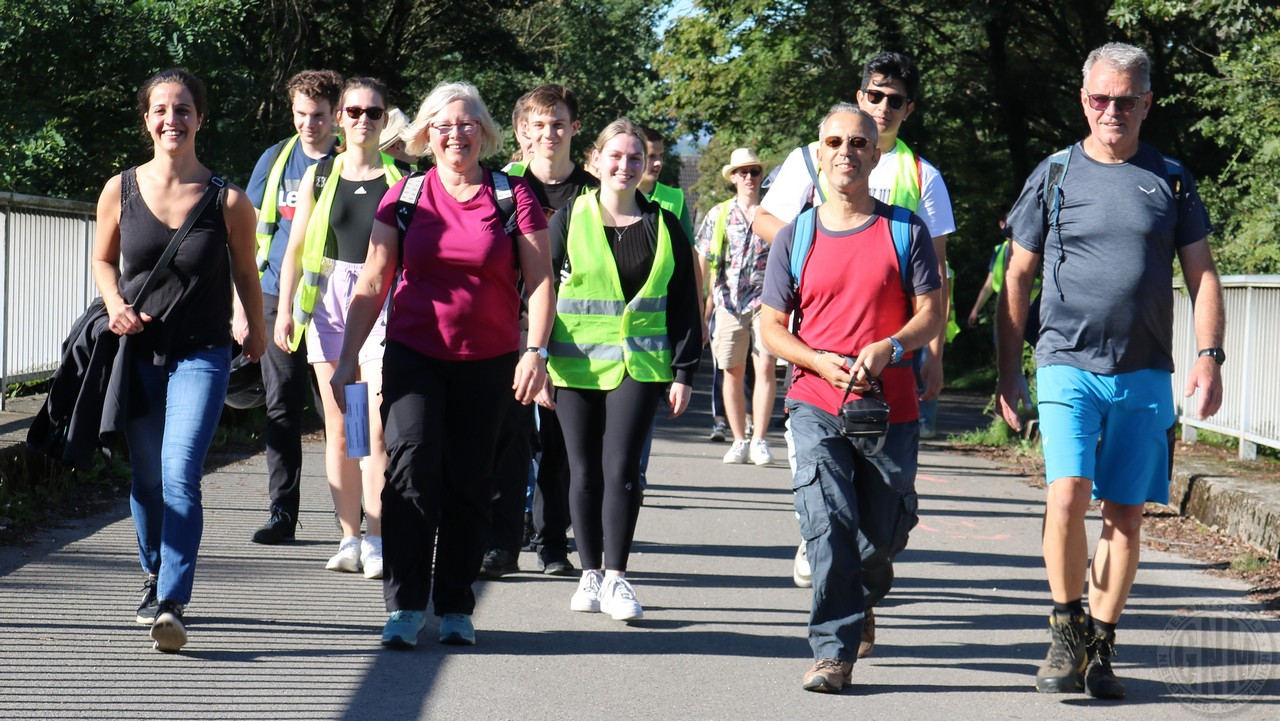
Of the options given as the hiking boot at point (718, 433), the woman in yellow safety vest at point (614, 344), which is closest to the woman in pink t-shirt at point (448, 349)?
the woman in yellow safety vest at point (614, 344)

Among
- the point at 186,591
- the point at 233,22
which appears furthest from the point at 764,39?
the point at 186,591

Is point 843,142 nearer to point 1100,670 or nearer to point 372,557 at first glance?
point 1100,670

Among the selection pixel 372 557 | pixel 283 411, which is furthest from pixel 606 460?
pixel 283 411

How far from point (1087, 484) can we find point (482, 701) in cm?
210

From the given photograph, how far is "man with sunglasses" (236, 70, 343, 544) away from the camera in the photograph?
771 centimetres

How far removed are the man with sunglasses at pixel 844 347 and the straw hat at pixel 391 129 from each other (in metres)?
2.46

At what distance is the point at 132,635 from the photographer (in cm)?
586

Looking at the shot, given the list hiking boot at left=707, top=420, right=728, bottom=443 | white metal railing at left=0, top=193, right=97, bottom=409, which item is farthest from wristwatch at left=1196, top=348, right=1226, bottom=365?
hiking boot at left=707, top=420, right=728, bottom=443

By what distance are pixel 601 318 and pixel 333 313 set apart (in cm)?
134

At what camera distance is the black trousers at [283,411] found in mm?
7910

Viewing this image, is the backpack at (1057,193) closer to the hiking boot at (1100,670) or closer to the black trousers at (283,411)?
the hiking boot at (1100,670)

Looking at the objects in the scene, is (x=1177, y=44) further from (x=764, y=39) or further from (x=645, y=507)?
(x=645, y=507)

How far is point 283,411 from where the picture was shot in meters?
7.94

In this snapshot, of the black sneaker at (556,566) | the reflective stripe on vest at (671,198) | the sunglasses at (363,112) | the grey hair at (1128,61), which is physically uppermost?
the grey hair at (1128,61)
